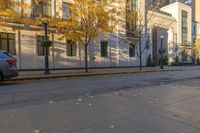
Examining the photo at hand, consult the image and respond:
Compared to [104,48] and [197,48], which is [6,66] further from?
[197,48]

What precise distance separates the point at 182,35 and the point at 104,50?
1170 inches

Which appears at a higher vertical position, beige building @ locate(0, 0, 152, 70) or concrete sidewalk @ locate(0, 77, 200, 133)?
beige building @ locate(0, 0, 152, 70)

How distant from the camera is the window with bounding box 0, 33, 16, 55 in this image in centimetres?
1888

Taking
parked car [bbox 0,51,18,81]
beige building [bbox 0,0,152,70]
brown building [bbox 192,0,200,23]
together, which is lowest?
parked car [bbox 0,51,18,81]

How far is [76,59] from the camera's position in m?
23.5

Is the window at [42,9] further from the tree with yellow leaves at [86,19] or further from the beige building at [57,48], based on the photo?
the tree with yellow leaves at [86,19]

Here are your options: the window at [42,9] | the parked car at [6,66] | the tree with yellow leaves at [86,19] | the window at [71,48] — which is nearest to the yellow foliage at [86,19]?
the tree with yellow leaves at [86,19]

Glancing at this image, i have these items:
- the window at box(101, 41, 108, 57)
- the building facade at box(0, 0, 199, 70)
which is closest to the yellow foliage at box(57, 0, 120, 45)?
the building facade at box(0, 0, 199, 70)

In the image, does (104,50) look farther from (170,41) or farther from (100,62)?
(170,41)

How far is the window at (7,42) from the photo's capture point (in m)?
18.9

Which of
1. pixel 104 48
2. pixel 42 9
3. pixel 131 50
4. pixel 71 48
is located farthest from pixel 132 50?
pixel 42 9

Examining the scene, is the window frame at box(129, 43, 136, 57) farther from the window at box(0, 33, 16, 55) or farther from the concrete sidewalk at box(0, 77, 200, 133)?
the concrete sidewalk at box(0, 77, 200, 133)

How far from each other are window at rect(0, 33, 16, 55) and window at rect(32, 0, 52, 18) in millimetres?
3322

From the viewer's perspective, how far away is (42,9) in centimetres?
2139
